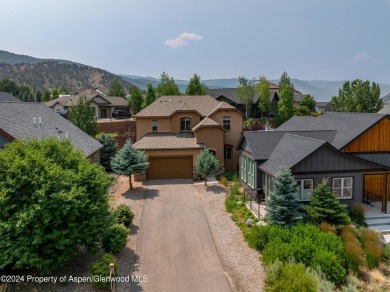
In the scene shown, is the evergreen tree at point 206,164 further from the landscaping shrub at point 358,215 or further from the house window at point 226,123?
the landscaping shrub at point 358,215

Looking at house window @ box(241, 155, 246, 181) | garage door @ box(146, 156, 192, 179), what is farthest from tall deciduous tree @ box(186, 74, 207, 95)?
house window @ box(241, 155, 246, 181)

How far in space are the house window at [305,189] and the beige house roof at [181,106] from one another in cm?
1573

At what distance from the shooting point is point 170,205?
→ 73.8ft

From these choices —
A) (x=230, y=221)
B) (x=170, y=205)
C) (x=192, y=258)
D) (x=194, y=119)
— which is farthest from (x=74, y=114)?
(x=192, y=258)

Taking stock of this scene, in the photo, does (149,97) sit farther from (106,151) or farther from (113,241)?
(113,241)

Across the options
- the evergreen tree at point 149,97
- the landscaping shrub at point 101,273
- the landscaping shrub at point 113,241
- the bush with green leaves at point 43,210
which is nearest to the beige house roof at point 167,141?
the landscaping shrub at point 113,241

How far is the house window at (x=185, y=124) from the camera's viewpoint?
34.3 metres

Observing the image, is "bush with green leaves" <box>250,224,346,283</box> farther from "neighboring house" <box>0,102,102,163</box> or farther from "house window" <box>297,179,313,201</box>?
"neighboring house" <box>0,102,102,163</box>

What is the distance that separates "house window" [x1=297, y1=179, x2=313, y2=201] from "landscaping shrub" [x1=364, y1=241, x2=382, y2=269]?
4.45 m

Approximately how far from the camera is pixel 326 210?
649 inches

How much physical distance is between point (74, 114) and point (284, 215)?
28.4 meters

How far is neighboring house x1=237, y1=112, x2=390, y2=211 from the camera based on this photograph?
18.8 meters

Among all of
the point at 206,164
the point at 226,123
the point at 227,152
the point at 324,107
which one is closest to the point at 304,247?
the point at 206,164

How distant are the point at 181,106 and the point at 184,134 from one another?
3737 mm
